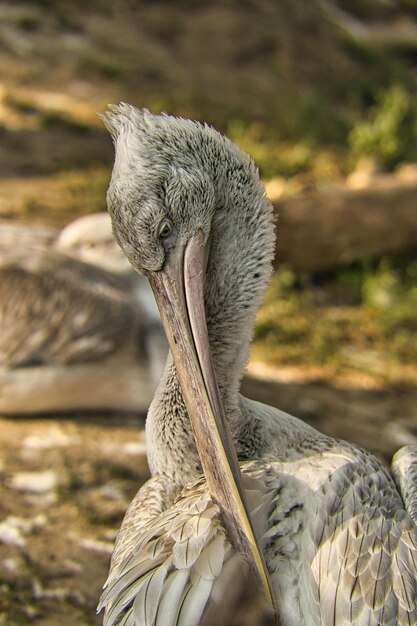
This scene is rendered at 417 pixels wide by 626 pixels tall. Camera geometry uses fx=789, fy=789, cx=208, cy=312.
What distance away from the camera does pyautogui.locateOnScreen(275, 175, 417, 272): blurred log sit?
5.81 metres

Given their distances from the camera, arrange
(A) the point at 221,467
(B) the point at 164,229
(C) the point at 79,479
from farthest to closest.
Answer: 1. (C) the point at 79,479
2. (B) the point at 164,229
3. (A) the point at 221,467

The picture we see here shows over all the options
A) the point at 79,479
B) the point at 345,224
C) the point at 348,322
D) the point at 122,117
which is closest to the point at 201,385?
the point at 122,117

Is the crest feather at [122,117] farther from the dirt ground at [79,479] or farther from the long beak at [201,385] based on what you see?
the dirt ground at [79,479]

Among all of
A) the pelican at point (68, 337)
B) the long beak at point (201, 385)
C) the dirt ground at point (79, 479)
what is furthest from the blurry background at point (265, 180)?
the long beak at point (201, 385)

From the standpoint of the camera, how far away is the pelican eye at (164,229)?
217cm

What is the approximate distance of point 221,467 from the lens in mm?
2023

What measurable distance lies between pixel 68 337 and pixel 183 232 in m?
2.19

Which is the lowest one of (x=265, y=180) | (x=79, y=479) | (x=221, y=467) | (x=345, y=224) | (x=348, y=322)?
(x=79, y=479)

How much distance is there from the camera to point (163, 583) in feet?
6.25

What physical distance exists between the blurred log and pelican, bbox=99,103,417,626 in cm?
330

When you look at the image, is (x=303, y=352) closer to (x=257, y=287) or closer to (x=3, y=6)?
(x=257, y=287)

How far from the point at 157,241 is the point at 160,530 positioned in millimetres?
780

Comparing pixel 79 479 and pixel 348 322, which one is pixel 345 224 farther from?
pixel 79 479

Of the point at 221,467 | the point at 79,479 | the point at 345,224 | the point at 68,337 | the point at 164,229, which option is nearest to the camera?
the point at 221,467
